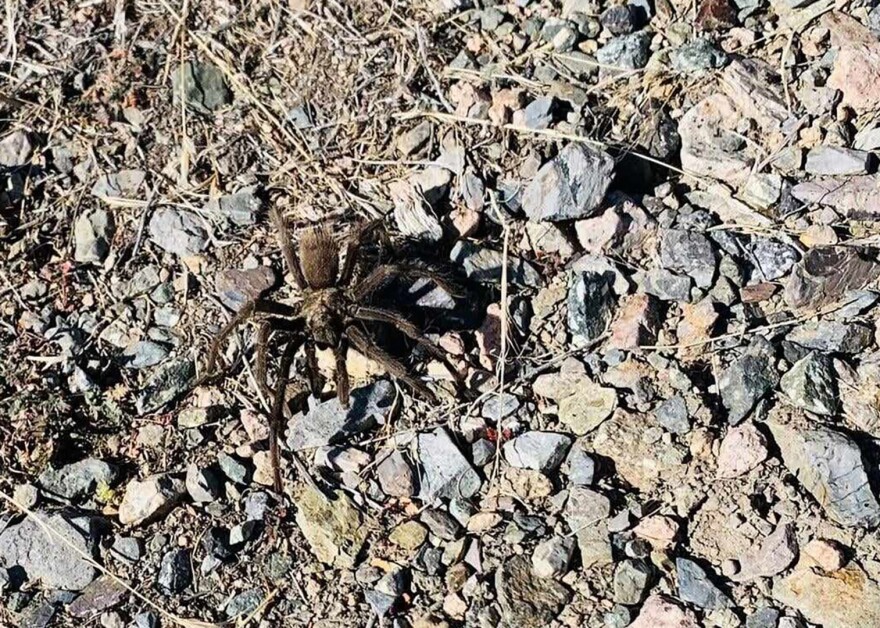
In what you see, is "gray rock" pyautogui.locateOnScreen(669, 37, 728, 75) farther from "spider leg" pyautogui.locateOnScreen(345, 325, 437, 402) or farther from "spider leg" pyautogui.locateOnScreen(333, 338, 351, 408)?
"spider leg" pyautogui.locateOnScreen(333, 338, 351, 408)

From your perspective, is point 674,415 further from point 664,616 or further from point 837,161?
point 837,161

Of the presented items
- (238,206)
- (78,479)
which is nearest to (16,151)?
(238,206)

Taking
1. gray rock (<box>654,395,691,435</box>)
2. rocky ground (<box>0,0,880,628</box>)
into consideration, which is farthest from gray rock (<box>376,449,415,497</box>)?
gray rock (<box>654,395,691,435</box>)

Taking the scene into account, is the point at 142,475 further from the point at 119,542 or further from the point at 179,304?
the point at 179,304

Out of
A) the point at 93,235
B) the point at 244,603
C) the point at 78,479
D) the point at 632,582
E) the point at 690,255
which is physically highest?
the point at 690,255

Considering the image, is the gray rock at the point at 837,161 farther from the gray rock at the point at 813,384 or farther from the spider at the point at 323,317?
the spider at the point at 323,317
